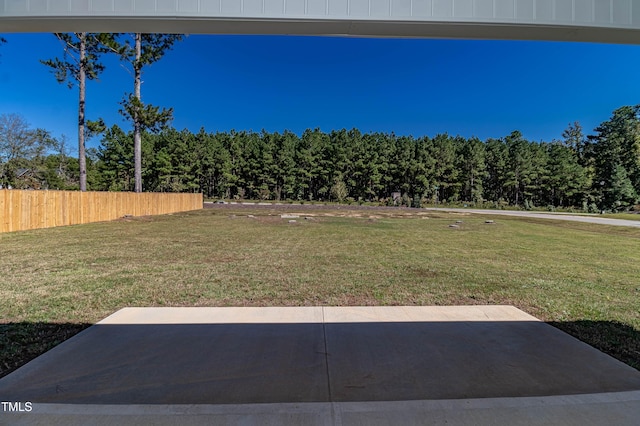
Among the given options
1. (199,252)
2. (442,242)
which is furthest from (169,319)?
(442,242)

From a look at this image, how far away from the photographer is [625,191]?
123 ft

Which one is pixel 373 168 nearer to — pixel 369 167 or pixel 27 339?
pixel 369 167

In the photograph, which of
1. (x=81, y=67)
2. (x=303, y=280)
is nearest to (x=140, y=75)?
(x=81, y=67)

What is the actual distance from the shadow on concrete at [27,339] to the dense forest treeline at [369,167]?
39749 mm

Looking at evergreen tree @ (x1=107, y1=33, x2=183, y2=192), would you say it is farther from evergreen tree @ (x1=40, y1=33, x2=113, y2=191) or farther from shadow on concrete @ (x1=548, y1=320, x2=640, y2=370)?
shadow on concrete @ (x1=548, y1=320, x2=640, y2=370)

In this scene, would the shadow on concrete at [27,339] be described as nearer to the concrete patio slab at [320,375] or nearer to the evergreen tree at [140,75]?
the concrete patio slab at [320,375]

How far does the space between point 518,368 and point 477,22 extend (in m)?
2.63

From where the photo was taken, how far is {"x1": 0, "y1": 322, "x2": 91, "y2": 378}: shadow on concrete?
2566mm

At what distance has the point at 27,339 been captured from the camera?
9.62ft

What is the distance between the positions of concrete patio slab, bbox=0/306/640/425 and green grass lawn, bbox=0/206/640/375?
47cm

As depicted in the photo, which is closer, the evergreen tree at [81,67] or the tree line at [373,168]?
the evergreen tree at [81,67]

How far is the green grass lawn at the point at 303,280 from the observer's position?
11.4 ft

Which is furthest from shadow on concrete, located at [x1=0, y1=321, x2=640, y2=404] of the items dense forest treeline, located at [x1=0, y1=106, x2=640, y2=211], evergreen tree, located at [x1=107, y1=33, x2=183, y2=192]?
dense forest treeline, located at [x1=0, y1=106, x2=640, y2=211]

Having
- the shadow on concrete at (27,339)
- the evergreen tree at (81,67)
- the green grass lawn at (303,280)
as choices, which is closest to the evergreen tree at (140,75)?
the evergreen tree at (81,67)
